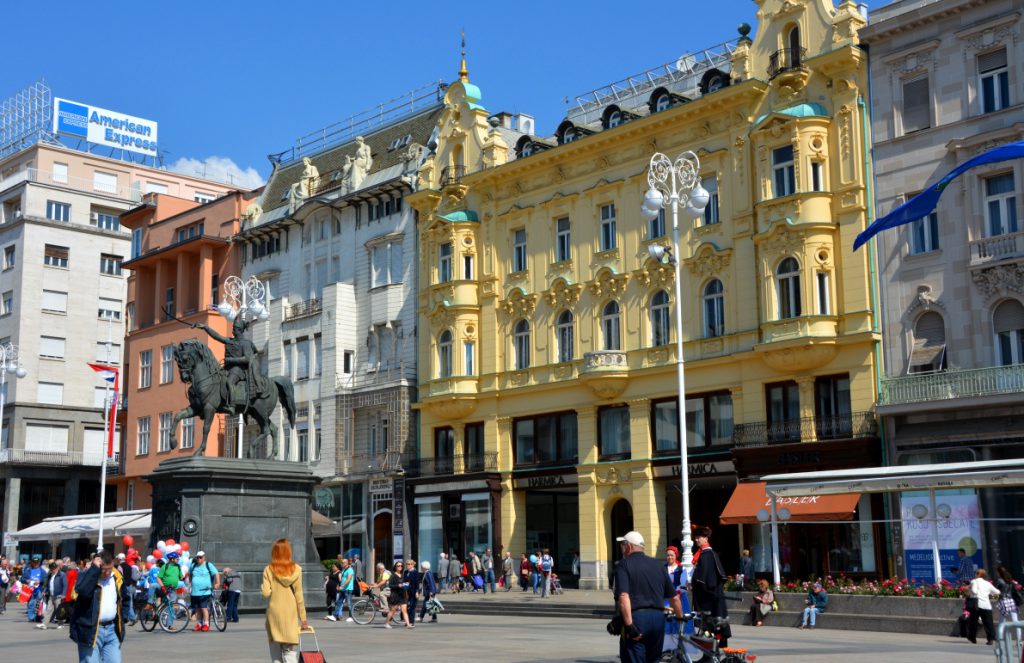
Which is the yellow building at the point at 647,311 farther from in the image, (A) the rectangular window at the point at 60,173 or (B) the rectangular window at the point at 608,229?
(A) the rectangular window at the point at 60,173

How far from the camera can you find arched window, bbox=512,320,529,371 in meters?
53.2

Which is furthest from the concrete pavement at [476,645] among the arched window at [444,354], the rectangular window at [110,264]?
the rectangular window at [110,264]

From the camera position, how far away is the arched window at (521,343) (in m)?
53.2

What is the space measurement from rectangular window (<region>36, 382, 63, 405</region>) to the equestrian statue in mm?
51369

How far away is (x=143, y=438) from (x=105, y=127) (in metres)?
31.0

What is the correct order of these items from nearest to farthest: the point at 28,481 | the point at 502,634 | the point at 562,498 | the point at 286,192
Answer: the point at 502,634, the point at 562,498, the point at 286,192, the point at 28,481

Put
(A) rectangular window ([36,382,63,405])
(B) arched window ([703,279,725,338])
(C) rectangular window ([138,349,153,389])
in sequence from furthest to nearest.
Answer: (A) rectangular window ([36,382,63,405]) < (C) rectangular window ([138,349,153,389]) < (B) arched window ([703,279,725,338])

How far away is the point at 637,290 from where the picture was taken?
160ft

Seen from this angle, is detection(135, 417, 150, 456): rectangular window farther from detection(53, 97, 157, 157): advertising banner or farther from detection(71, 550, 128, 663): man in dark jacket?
detection(71, 550, 128, 663): man in dark jacket

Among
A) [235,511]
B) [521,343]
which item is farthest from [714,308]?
[235,511]

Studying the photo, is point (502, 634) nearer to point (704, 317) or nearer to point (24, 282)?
point (704, 317)

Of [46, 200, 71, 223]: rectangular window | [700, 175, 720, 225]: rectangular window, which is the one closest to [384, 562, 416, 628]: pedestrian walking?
[700, 175, 720, 225]: rectangular window

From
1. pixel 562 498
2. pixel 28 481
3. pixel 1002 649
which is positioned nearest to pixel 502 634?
pixel 1002 649

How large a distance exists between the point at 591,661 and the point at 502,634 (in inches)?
320
